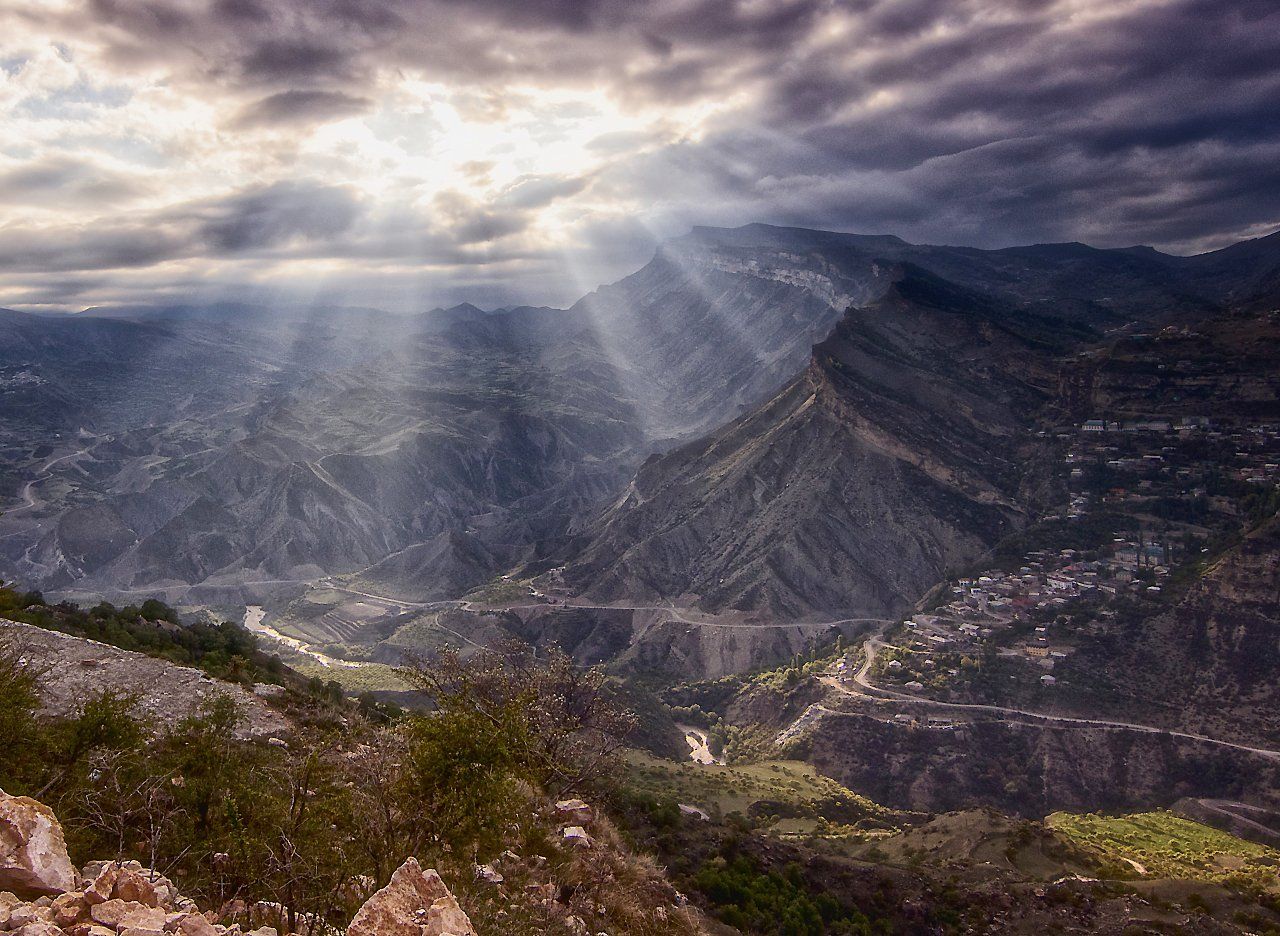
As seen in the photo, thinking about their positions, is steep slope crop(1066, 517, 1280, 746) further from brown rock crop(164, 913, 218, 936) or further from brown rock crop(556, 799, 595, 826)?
brown rock crop(164, 913, 218, 936)

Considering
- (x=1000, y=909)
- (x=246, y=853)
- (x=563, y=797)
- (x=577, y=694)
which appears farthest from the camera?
(x=577, y=694)

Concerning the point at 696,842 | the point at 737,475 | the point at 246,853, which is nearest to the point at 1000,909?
the point at 696,842

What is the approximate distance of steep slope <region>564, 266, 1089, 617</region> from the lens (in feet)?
350

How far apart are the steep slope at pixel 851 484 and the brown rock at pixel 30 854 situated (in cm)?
9839

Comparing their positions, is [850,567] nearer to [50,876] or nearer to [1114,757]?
[1114,757]

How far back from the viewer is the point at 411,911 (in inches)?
371

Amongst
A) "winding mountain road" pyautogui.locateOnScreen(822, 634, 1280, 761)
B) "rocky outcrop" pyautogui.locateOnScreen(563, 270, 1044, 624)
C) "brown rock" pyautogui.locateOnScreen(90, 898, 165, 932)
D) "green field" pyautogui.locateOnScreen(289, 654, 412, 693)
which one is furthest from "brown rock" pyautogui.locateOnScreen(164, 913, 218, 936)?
"rocky outcrop" pyautogui.locateOnScreen(563, 270, 1044, 624)

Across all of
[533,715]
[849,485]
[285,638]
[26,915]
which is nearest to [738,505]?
[849,485]

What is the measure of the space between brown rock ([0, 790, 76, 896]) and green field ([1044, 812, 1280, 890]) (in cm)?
4474

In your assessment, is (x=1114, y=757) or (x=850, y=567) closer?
(x=1114, y=757)

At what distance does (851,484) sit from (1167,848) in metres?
72.0

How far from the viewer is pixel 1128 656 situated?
232 ft

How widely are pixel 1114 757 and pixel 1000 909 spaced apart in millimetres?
41289

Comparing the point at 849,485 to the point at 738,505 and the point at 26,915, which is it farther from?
the point at 26,915
